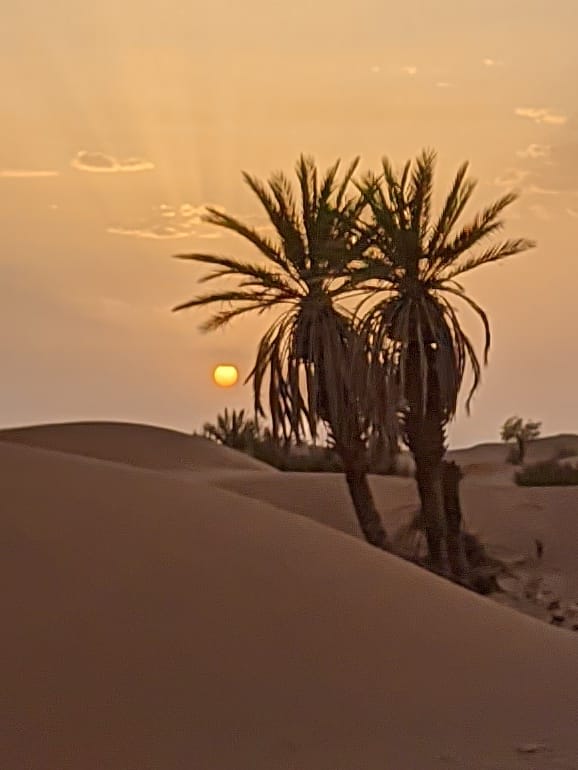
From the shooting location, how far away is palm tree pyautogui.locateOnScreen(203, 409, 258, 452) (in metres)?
48.3

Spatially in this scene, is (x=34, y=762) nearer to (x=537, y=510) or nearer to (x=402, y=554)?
(x=402, y=554)

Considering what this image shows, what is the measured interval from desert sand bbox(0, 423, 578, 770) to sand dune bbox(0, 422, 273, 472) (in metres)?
27.9

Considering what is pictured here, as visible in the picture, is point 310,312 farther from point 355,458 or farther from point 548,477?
point 548,477

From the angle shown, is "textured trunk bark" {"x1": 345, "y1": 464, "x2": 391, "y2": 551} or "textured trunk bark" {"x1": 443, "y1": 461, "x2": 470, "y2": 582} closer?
"textured trunk bark" {"x1": 443, "y1": 461, "x2": 470, "y2": 582}

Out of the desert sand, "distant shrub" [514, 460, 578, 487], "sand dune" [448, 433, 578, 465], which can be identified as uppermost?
"sand dune" [448, 433, 578, 465]

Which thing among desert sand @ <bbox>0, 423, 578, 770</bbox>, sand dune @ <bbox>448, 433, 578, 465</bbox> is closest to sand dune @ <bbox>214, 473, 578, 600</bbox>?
desert sand @ <bbox>0, 423, 578, 770</bbox>

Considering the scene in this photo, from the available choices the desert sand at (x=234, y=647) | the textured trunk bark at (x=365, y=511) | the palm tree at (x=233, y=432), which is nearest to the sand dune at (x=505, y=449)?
the palm tree at (x=233, y=432)

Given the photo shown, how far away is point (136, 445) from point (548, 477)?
45.6 ft

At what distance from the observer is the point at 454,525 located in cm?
2112

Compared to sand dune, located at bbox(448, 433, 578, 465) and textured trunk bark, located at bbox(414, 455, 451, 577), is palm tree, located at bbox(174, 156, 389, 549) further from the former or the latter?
sand dune, located at bbox(448, 433, 578, 465)

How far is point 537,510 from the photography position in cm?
3094

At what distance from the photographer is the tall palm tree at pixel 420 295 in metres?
19.5

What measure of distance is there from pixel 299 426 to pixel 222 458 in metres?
22.0

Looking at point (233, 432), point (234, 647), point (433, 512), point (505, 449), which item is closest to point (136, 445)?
point (233, 432)
